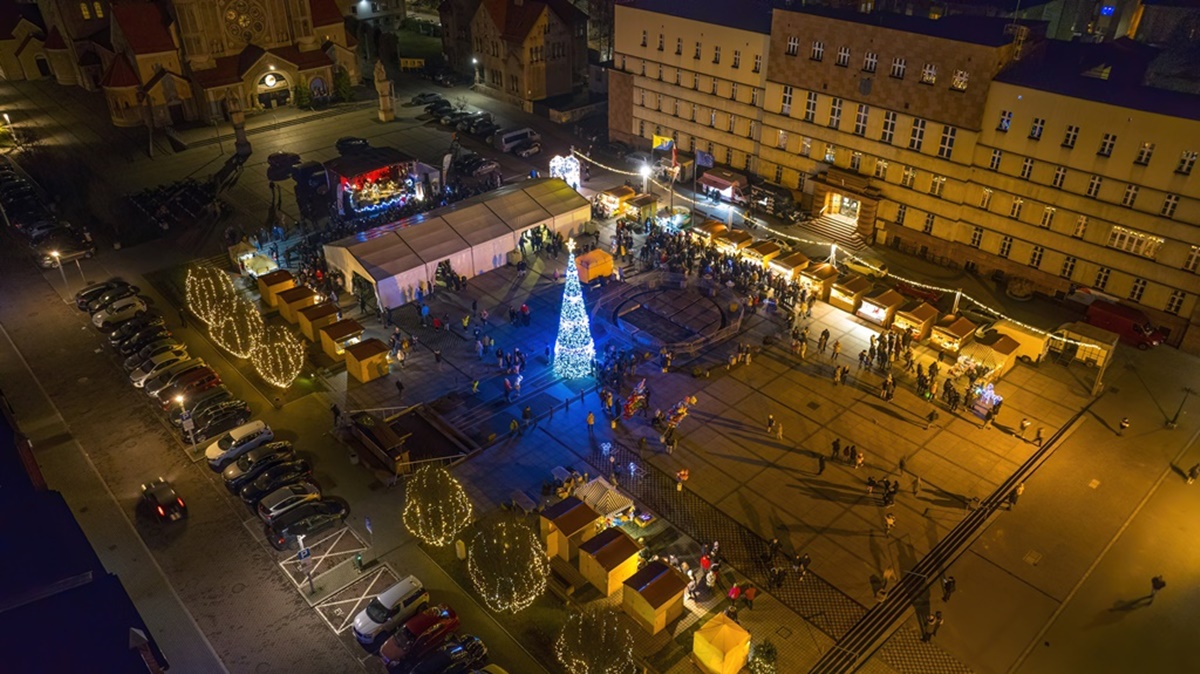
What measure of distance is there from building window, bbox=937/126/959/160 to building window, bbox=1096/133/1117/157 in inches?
334

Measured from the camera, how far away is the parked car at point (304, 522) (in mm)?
34844

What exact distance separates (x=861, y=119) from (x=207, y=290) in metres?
45.8

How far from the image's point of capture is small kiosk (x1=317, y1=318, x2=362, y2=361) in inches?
1827

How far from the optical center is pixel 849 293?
5112cm

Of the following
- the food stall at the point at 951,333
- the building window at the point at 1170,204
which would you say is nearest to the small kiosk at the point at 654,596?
the food stall at the point at 951,333

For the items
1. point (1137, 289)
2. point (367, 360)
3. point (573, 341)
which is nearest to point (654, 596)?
point (573, 341)

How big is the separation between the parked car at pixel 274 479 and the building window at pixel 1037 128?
46.1 metres

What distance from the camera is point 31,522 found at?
22.5 metres

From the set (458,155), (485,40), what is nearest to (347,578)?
(458,155)

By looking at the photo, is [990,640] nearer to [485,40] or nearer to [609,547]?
[609,547]

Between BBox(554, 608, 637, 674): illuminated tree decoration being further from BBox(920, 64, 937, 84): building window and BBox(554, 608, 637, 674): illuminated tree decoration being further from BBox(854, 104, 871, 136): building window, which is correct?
BBox(854, 104, 871, 136): building window

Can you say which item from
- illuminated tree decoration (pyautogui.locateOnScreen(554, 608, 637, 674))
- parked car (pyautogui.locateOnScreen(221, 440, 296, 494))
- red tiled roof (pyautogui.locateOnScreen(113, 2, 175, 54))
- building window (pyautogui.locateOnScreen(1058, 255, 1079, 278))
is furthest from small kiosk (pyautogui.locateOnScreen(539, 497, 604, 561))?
red tiled roof (pyautogui.locateOnScreen(113, 2, 175, 54))

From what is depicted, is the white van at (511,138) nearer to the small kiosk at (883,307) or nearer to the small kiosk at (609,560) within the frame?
the small kiosk at (883,307)

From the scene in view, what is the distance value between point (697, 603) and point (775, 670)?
3992 mm
